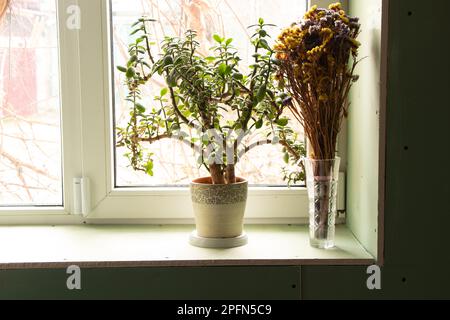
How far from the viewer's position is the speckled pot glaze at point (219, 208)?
1.42 metres

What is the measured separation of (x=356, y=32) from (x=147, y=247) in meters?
0.70

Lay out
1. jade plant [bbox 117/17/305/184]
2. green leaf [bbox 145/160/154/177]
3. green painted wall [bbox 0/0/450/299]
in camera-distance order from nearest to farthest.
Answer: green painted wall [bbox 0/0/450/299]
jade plant [bbox 117/17/305/184]
green leaf [bbox 145/160/154/177]

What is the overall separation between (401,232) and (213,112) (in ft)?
1.67

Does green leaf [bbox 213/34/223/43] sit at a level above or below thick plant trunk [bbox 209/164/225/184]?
above

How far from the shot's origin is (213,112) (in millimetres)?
1415

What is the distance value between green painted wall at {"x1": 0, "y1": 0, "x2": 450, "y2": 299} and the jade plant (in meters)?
0.26

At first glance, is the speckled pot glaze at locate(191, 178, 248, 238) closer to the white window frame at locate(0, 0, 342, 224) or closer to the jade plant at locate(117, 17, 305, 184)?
the jade plant at locate(117, 17, 305, 184)

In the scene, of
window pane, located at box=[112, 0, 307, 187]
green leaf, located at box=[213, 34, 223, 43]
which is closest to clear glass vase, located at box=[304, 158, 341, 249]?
window pane, located at box=[112, 0, 307, 187]

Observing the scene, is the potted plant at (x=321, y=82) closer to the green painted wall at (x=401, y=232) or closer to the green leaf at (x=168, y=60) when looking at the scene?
the green painted wall at (x=401, y=232)

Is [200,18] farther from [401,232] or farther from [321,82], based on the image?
[401,232]

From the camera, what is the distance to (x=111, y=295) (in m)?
1.37

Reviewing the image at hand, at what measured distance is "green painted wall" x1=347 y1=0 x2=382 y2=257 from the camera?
1311 mm

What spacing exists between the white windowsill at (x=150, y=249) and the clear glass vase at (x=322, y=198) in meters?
0.04
